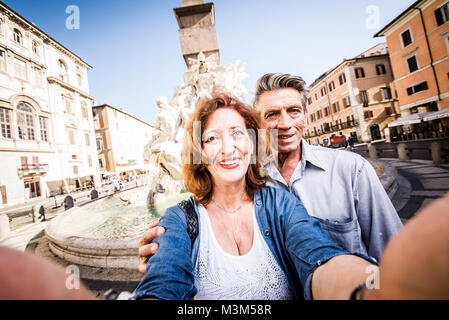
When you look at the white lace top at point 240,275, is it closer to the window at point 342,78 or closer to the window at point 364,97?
the window at point 342,78

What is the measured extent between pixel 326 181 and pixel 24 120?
1981cm

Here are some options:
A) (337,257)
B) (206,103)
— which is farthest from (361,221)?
(206,103)

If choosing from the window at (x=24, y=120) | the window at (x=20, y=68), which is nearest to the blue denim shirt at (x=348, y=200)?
the window at (x=20, y=68)

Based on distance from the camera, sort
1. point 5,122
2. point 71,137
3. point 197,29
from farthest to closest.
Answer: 1. point 71,137
2. point 5,122
3. point 197,29

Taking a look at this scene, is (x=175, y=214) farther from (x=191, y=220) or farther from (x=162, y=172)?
(x=162, y=172)

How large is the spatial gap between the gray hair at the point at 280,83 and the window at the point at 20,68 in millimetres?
12993

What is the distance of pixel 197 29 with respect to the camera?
23.4 feet

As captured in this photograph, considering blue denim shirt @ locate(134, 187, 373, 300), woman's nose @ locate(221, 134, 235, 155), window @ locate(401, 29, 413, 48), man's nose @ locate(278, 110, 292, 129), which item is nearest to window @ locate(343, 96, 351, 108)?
window @ locate(401, 29, 413, 48)

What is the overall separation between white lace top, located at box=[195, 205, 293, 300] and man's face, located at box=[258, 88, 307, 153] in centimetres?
98

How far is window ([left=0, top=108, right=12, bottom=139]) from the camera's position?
11.5 meters

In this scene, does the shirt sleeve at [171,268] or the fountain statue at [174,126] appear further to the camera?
the fountain statue at [174,126]

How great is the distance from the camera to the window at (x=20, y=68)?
28.8ft

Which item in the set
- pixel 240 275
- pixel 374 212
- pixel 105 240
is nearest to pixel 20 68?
pixel 105 240
